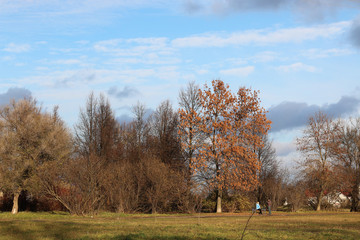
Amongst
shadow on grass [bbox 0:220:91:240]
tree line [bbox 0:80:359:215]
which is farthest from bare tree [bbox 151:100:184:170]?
shadow on grass [bbox 0:220:91:240]

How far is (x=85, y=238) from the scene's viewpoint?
52.5 ft

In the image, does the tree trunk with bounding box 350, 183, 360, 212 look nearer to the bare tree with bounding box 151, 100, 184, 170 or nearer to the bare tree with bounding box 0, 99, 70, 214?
the bare tree with bounding box 151, 100, 184, 170

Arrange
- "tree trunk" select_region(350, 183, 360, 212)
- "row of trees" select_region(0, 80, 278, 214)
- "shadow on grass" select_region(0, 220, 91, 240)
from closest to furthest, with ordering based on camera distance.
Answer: "shadow on grass" select_region(0, 220, 91, 240)
"row of trees" select_region(0, 80, 278, 214)
"tree trunk" select_region(350, 183, 360, 212)

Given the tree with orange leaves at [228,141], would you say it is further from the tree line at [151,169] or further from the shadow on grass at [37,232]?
the shadow on grass at [37,232]

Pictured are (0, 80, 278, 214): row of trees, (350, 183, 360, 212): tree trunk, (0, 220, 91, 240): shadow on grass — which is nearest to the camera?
(0, 220, 91, 240): shadow on grass

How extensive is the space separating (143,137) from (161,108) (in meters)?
7.50

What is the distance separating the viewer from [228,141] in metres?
42.0

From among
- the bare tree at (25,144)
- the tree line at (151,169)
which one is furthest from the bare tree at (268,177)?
the bare tree at (25,144)

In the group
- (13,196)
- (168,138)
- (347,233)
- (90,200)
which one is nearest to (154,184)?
(90,200)

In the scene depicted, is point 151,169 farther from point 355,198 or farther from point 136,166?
point 355,198

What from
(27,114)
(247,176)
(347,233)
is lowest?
(347,233)

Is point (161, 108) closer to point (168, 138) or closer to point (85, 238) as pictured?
point (168, 138)

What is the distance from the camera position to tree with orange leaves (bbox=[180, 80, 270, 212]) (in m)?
41.7

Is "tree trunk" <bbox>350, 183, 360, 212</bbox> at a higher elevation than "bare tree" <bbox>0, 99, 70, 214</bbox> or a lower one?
lower
